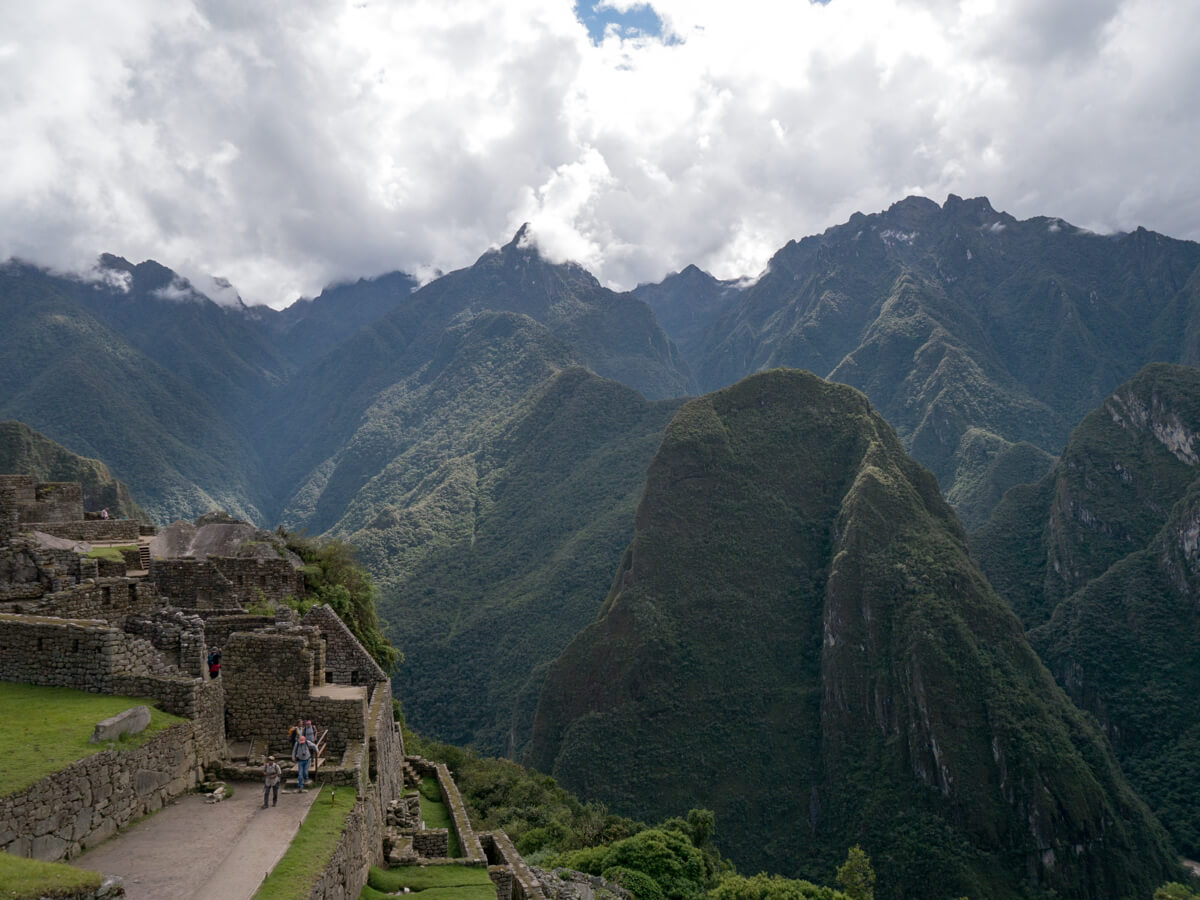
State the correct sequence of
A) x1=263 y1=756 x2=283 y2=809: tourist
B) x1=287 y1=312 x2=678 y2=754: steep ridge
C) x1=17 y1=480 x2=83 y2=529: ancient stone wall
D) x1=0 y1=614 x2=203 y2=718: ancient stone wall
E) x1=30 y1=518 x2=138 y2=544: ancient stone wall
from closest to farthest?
x1=263 y1=756 x2=283 y2=809: tourist < x1=0 y1=614 x2=203 y2=718: ancient stone wall < x1=30 y1=518 x2=138 y2=544: ancient stone wall < x1=17 y1=480 x2=83 y2=529: ancient stone wall < x1=287 y1=312 x2=678 y2=754: steep ridge

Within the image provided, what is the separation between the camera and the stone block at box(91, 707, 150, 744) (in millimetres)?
7860

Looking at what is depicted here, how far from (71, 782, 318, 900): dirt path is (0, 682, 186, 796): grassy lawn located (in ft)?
2.97

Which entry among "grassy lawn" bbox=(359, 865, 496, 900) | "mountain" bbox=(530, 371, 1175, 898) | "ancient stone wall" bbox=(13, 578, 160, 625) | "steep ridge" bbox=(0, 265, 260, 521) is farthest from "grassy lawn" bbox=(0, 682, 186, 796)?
"steep ridge" bbox=(0, 265, 260, 521)

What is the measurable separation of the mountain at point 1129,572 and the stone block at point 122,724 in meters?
102

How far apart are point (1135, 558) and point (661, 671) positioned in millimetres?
77901

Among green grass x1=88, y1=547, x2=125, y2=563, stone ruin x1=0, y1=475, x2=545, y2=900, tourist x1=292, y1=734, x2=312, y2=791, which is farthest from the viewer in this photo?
green grass x1=88, y1=547, x2=125, y2=563

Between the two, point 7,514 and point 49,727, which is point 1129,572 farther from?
point 49,727

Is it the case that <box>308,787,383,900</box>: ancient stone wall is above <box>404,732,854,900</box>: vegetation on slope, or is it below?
above

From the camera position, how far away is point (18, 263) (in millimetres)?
187000

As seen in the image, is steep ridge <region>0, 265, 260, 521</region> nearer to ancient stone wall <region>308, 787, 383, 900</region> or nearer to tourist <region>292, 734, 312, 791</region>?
ancient stone wall <region>308, 787, 383, 900</region>

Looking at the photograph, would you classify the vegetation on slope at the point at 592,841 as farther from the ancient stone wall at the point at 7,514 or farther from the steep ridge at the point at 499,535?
the steep ridge at the point at 499,535

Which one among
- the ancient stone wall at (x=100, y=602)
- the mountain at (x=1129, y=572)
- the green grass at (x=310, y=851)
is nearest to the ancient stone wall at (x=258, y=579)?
the ancient stone wall at (x=100, y=602)

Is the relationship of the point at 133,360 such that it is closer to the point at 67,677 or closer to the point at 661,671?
the point at 661,671

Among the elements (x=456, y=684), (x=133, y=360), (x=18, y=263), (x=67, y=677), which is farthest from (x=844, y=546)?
(x=18, y=263)
